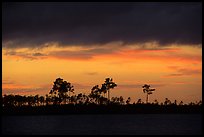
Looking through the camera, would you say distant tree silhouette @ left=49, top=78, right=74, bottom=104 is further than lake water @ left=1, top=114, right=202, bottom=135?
Yes

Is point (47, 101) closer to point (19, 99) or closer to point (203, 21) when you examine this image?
point (19, 99)

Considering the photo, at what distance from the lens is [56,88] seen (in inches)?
5782

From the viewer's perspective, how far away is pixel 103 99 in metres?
169

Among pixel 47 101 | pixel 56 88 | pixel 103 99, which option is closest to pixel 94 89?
pixel 103 99

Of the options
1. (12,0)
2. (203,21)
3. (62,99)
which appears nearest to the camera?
(203,21)

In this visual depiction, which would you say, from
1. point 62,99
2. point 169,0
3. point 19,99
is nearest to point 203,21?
point 169,0

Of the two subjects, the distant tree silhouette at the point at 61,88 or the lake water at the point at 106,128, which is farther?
the distant tree silhouette at the point at 61,88

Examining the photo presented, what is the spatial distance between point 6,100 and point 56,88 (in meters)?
54.3

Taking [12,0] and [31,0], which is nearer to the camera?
[31,0]

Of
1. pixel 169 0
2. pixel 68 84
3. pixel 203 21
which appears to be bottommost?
pixel 203 21

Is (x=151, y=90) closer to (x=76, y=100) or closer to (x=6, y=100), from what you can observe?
(x=76, y=100)

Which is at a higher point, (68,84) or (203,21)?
(68,84)

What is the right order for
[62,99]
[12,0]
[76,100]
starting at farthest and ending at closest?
1. [76,100]
2. [62,99]
3. [12,0]

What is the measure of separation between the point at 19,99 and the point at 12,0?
609ft
